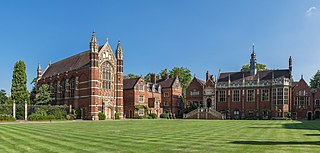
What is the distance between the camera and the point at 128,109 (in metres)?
62.6

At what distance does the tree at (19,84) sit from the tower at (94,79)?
14.0 metres

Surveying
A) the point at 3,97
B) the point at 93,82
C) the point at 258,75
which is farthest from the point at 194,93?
the point at 3,97

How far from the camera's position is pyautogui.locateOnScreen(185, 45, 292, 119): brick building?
5722 cm

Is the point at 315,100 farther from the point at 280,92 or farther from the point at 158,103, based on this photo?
the point at 158,103

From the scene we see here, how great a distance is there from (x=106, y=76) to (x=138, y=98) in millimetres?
9828

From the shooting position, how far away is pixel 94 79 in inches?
2076

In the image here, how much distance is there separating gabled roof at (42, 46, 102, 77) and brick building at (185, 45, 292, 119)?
25614 millimetres

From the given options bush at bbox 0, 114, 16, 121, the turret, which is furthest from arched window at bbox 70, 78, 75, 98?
bush at bbox 0, 114, 16, 121

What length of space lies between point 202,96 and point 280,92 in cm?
1761

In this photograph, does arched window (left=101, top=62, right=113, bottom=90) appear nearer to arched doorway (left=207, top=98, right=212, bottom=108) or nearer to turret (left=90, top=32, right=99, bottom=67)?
turret (left=90, top=32, right=99, bottom=67)

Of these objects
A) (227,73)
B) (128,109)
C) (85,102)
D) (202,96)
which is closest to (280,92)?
(227,73)

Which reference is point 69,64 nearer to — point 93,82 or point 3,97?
point 93,82

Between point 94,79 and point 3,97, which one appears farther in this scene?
point 3,97

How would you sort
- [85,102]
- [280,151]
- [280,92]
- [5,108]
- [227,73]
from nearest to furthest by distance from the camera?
[280,151] → [5,108] → [85,102] → [280,92] → [227,73]
